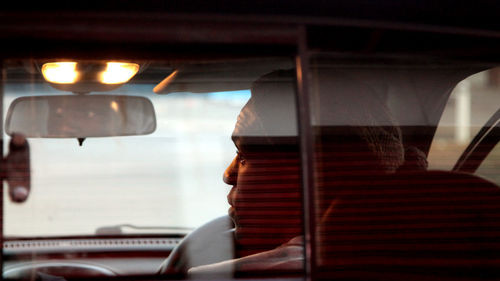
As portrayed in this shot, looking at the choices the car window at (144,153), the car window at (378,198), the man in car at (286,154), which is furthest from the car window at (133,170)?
the car window at (378,198)

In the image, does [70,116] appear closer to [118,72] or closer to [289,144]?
[118,72]

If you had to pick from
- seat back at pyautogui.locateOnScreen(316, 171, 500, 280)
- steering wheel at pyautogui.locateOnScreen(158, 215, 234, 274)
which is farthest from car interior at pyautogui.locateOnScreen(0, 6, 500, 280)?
steering wheel at pyautogui.locateOnScreen(158, 215, 234, 274)

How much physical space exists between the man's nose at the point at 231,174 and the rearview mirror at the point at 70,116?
541 millimetres

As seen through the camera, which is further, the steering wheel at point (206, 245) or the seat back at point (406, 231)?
the steering wheel at point (206, 245)

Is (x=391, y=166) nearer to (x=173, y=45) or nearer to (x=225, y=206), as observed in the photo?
(x=173, y=45)

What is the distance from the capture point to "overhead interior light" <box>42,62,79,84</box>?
68.9 inches

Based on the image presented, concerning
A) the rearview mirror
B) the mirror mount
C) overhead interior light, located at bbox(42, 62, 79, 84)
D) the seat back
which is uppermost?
overhead interior light, located at bbox(42, 62, 79, 84)

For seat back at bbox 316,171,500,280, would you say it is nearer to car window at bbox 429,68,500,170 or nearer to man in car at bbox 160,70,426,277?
man in car at bbox 160,70,426,277

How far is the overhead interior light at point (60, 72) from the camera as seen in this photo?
1750mm

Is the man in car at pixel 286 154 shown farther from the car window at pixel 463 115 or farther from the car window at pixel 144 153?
the car window at pixel 463 115

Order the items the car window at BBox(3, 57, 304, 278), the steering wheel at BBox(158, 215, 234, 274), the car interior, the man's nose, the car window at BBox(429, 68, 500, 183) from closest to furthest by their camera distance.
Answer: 1. the car interior
2. the car window at BBox(3, 57, 304, 278)
3. the car window at BBox(429, 68, 500, 183)
4. the man's nose
5. the steering wheel at BBox(158, 215, 234, 274)

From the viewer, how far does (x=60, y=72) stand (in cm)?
181

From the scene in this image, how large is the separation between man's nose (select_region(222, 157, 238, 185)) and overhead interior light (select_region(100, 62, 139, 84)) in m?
0.53

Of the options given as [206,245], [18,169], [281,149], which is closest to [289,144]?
[281,149]
